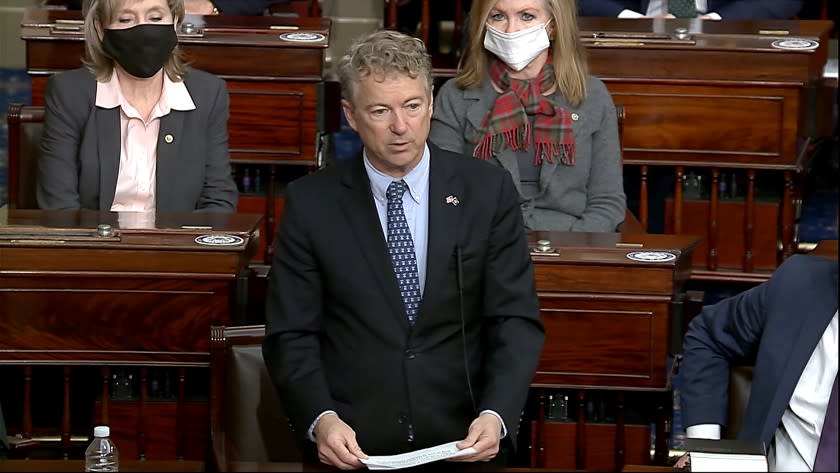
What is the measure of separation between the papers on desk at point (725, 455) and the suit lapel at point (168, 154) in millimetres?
1777

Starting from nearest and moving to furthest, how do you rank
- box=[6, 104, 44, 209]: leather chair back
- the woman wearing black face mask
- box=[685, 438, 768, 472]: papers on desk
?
box=[685, 438, 768, 472]: papers on desk → the woman wearing black face mask → box=[6, 104, 44, 209]: leather chair back

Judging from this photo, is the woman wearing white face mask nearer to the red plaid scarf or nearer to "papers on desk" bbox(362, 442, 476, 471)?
the red plaid scarf

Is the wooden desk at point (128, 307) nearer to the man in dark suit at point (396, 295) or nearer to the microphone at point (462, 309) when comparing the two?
the man in dark suit at point (396, 295)

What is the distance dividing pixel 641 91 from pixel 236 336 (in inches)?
75.3

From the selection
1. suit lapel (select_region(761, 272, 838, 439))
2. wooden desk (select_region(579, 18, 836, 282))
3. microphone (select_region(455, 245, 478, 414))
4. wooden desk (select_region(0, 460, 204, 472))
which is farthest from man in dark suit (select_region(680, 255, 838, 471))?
wooden desk (select_region(579, 18, 836, 282))

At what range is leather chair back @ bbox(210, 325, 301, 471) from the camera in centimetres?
292

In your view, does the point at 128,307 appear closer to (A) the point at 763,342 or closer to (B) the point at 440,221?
(B) the point at 440,221

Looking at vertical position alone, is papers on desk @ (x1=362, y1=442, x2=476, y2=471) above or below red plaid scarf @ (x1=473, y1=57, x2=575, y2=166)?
below

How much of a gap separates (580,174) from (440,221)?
4.06ft

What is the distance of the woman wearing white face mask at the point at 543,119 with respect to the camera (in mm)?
3912

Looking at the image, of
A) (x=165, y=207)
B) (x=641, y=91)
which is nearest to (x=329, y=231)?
(x=165, y=207)

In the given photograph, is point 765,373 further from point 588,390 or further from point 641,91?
point 641,91

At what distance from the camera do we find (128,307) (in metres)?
3.37

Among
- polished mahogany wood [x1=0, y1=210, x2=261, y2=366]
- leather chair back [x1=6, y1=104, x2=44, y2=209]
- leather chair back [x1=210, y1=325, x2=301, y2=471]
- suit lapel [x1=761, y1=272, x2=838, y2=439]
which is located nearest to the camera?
suit lapel [x1=761, y1=272, x2=838, y2=439]
